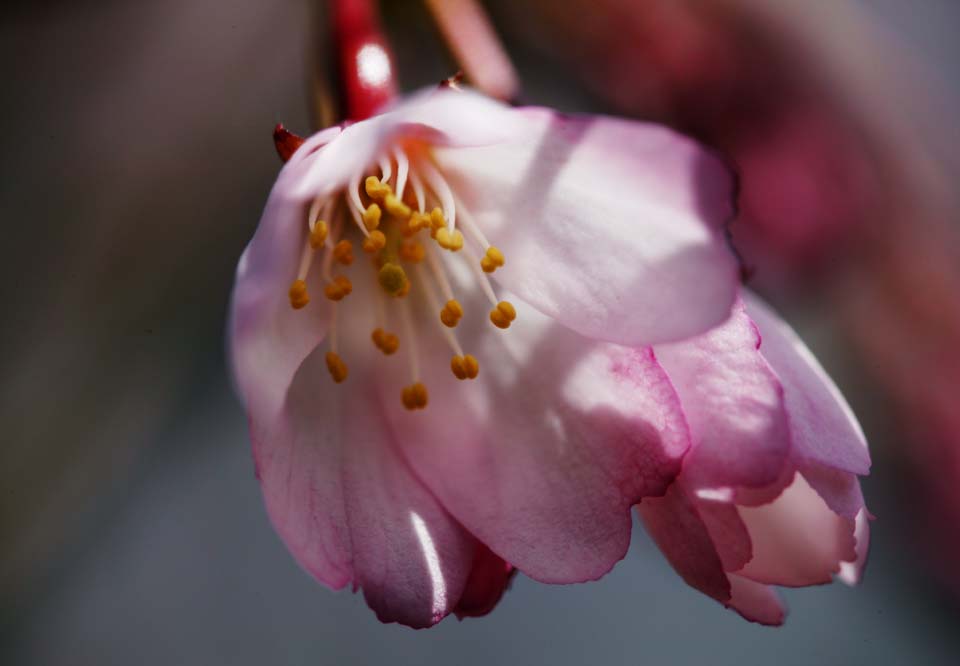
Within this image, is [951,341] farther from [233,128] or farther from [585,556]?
[233,128]

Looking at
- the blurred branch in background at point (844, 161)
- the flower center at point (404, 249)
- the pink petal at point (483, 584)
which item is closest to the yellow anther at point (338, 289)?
the flower center at point (404, 249)

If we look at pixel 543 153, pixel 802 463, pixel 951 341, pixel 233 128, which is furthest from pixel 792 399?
pixel 233 128

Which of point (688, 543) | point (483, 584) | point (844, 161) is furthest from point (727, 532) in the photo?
point (844, 161)

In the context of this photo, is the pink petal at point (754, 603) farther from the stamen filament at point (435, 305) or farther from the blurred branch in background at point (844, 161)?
the blurred branch in background at point (844, 161)

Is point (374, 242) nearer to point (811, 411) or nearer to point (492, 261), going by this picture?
point (492, 261)

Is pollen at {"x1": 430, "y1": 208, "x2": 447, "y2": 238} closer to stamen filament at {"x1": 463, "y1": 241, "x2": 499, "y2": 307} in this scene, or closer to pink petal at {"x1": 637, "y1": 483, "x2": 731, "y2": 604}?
stamen filament at {"x1": 463, "y1": 241, "x2": 499, "y2": 307}

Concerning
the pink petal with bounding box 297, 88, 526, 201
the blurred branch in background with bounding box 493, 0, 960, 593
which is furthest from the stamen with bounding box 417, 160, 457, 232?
the blurred branch in background with bounding box 493, 0, 960, 593

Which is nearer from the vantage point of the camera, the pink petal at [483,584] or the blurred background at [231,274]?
the pink petal at [483,584]
